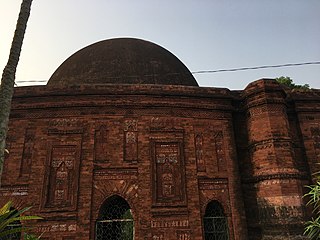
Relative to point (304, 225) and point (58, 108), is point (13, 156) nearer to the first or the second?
point (58, 108)

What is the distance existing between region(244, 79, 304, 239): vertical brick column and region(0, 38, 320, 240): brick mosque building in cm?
3

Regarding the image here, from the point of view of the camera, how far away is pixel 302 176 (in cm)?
739

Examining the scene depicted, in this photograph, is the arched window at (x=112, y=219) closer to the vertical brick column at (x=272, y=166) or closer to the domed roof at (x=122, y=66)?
the vertical brick column at (x=272, y=166)

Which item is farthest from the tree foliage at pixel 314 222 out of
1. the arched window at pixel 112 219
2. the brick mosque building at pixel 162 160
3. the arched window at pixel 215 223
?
the arched window at pixel 112 219

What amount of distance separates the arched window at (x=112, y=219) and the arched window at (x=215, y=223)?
1883 millimetres

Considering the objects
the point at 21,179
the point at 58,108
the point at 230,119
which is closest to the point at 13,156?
the point at 21,179

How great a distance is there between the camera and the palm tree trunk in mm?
4223

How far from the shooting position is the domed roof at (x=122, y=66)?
908 cm

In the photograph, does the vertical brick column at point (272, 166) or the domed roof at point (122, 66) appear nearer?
the vertical brick column at point (272, 166)

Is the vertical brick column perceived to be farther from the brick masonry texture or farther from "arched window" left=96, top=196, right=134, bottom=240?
"arched window" left=96, top=196, right=134, bottom=240

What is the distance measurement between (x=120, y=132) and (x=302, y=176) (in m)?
4.80

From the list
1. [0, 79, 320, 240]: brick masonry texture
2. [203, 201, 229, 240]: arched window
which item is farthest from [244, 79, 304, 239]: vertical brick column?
[203, 201, 229, 240]: arched window

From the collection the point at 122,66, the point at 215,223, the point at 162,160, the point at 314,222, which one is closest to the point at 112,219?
the point at 162,160

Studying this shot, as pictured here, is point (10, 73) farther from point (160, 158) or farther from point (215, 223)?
point (215, 223)
